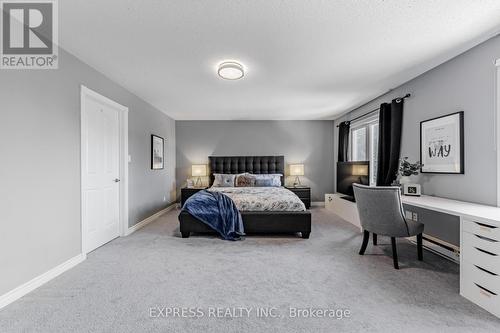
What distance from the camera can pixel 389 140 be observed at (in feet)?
12.5

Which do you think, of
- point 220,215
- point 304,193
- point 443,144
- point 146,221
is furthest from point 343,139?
point 146,221

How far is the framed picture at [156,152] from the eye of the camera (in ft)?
15.5

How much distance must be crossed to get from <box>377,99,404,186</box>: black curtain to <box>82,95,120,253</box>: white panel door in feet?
14.2

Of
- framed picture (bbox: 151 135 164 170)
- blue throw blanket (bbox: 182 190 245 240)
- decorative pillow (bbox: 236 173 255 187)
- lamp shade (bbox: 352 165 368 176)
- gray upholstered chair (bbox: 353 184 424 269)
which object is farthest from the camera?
decorative pillow (bbox: 236 173 255 187)

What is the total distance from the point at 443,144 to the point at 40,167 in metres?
4.46

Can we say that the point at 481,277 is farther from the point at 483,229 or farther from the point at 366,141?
the point at 366,141

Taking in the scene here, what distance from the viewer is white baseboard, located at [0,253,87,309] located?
6.16ft

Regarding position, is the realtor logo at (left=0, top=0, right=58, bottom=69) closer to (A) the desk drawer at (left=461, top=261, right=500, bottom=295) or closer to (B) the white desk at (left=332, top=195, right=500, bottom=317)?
(B) the white desk at (left=332, top=195, right=500, bottom=317)

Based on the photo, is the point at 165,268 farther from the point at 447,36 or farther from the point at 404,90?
the point at 404,90

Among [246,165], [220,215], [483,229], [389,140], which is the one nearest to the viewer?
[483,229]

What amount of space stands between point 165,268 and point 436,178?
3515mm

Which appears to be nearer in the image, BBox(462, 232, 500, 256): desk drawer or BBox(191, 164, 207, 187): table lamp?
BBox(462, 232, 500, 256): desk drawer

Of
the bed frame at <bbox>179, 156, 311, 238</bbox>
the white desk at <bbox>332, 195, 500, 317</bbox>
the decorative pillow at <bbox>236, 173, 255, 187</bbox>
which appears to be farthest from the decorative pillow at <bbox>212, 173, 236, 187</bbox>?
the white desk at <bbox>332, 195, 500, 317</bbox>

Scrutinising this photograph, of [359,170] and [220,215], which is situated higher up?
[359,170]
